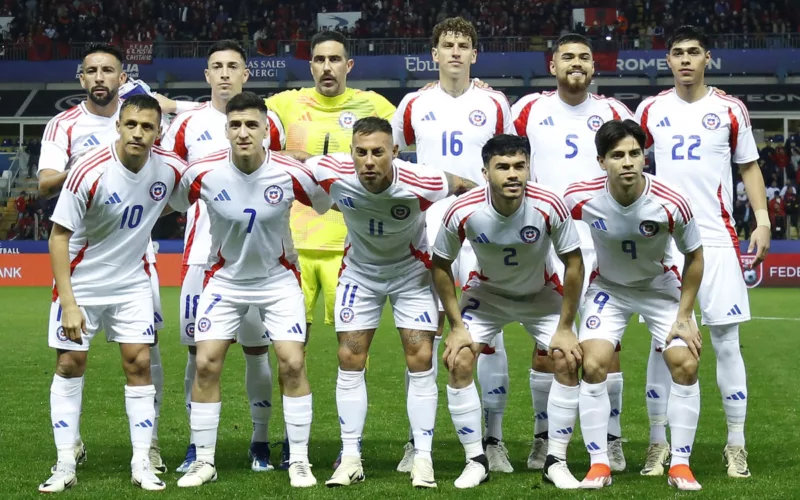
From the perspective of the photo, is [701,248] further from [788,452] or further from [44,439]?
[44,439]

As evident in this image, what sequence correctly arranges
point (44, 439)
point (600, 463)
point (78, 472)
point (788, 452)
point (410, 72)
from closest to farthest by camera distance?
point (600, 463) → point (78, 472) → point (788, 452) → point (44, 439) → point (410, 72)

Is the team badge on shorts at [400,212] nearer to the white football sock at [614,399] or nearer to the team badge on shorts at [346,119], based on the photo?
the team badge on shorts at [346,119]

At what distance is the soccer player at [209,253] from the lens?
6266 millimetres

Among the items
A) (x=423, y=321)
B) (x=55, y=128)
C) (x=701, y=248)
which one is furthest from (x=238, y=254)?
(x=701, y=248)

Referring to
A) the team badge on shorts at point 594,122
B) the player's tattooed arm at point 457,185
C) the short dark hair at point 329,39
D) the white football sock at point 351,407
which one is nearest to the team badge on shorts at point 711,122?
the team badge on shorts at point 594,122

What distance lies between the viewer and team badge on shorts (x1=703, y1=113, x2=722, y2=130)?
6297 mm

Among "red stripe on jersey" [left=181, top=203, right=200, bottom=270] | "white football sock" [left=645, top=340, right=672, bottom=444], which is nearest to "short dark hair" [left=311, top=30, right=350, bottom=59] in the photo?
"red stripe on jersey" [left=181, top=203, right=200, bottom=270]

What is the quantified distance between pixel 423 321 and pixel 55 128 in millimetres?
2569


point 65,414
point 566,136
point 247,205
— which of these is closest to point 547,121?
point 566,136

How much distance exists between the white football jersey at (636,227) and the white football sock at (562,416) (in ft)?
2.26

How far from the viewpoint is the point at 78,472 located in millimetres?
6117

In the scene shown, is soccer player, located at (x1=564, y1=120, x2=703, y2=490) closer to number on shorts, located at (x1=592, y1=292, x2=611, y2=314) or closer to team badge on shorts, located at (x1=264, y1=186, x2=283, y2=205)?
number on shorts, located at (x1=592, y1=292, x2=611, y2=314)

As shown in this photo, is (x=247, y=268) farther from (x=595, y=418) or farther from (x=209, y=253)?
(x=595, y=418)

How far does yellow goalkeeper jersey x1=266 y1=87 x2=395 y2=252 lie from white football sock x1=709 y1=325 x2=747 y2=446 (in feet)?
8.10
